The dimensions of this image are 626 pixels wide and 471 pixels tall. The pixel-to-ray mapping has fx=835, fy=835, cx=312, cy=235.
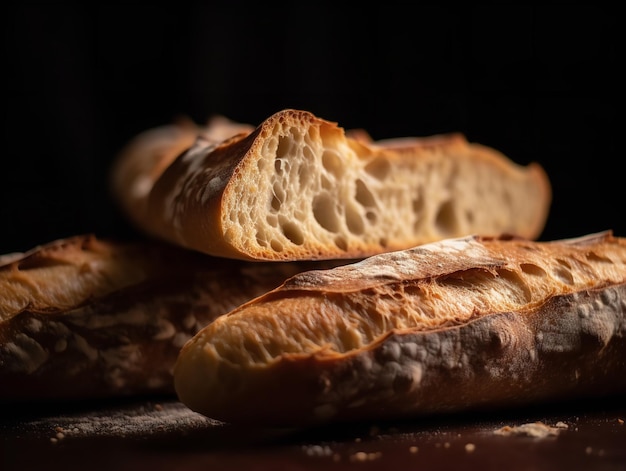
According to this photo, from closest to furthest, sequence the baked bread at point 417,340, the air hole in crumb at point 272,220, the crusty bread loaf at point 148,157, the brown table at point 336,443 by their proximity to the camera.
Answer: the brown table at point 336,443 → the baked bread at point 417,340 → the air hole in crumb at point 272,220 → the crusty bread loaf at point 148,157

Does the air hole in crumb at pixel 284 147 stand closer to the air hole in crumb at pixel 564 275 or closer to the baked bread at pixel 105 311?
the baked bread at pixel 105 311

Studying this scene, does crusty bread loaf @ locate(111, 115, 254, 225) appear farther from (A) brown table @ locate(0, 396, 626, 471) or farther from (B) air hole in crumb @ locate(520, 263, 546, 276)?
(B) air hole in crumb @ locate(520, 263, 546, 276)

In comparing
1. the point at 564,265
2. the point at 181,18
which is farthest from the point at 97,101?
the point at 564,265

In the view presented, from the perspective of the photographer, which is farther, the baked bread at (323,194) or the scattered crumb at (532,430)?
the baked bread at (323,194)

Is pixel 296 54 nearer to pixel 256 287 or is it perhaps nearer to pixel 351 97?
pixel 351 97

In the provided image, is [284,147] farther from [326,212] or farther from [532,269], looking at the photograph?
[532,269]

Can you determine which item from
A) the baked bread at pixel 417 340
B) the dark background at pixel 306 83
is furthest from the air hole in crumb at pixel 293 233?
the dark background at pixel 306 83

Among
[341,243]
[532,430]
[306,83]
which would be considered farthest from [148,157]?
[532,430]
